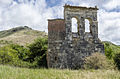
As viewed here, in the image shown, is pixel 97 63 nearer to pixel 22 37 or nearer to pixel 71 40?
pixel 71 40

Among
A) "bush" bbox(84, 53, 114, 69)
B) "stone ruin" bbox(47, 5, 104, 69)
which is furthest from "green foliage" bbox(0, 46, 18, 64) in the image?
"bush" bbox(84, 53, 114, 69)

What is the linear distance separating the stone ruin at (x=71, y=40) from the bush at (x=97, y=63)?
0.75 metres

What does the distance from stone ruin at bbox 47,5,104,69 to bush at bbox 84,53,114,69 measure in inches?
29.6

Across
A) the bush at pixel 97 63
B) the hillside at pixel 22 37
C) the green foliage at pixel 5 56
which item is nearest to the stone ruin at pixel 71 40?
the bush at pixel 97 63

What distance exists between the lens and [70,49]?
11727mm

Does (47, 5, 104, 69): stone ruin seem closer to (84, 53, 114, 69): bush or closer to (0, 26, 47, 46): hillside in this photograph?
(84, 53, 114, 69): bush

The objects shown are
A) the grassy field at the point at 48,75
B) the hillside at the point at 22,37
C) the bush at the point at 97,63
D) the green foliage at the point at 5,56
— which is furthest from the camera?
the hillside at the point at 22,37

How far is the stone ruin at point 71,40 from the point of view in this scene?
38.1 feet

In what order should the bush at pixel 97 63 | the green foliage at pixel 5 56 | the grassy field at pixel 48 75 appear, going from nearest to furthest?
1. the grassy field at pixel 48 75
2. the bush at pixel 97 63
3. the green foliage at pixel 5 56

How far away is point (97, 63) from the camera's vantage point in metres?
10.7

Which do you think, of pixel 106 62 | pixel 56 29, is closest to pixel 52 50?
pixel 56 29

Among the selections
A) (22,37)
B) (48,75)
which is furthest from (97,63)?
(22,37)

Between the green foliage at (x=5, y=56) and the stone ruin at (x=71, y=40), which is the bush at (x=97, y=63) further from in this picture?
the green foliage at (x=5, y=56)

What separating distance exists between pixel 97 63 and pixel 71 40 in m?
2.79
